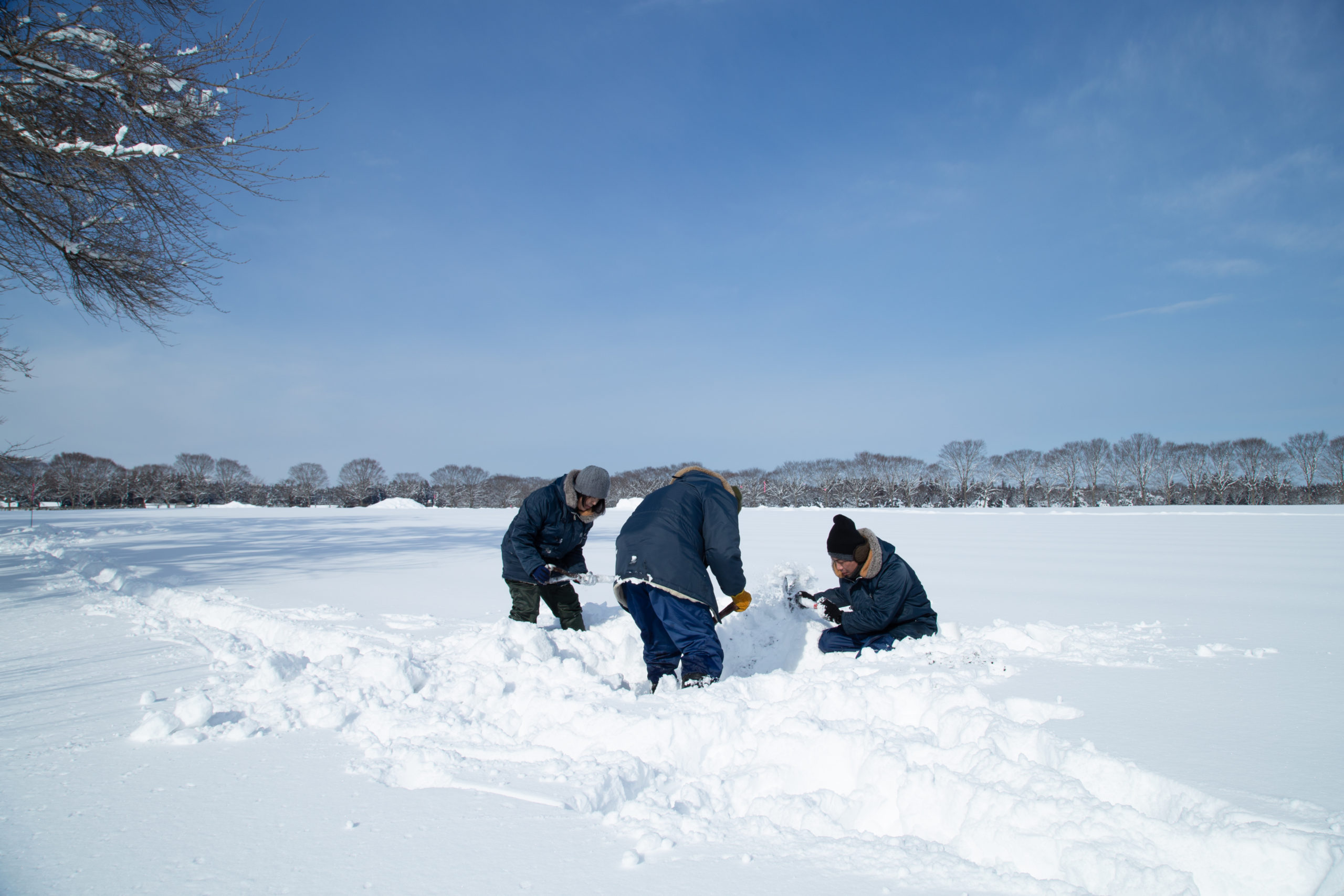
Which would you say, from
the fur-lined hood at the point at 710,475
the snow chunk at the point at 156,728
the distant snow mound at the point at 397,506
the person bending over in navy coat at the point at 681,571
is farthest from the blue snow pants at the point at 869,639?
the distant snow mound at the point at 397,506

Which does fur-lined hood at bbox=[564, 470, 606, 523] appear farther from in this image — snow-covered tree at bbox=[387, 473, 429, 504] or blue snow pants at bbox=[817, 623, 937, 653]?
snow-covered tree at bbox=[387, 473, 429, 504]

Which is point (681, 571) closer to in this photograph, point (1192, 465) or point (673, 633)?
point (673, 633)

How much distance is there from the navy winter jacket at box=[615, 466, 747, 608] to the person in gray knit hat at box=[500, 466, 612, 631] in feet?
2.86

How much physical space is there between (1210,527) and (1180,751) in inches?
790

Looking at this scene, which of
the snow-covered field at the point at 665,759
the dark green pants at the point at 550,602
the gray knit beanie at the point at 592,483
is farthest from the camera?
the dark green pants at the point at 550,602

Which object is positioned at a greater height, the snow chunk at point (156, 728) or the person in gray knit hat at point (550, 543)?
the person in gray knit hat at point (550, 543)

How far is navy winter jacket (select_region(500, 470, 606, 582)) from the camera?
15.5 ft

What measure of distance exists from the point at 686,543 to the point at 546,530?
5.27 ft

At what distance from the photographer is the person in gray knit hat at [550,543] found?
4.68m

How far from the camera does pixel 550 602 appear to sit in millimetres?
5039

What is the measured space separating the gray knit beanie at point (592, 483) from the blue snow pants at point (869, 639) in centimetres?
188

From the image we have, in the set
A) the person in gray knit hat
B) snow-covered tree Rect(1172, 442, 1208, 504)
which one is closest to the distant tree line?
snow-covered tree Rect(1172, 442, 1208, 504)

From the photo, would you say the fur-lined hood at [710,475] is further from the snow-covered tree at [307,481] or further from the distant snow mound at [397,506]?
the snow-covered tree at [307,481]

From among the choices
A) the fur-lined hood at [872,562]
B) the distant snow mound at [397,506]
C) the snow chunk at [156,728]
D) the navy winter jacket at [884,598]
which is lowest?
the distant snow mound at [397,506]
